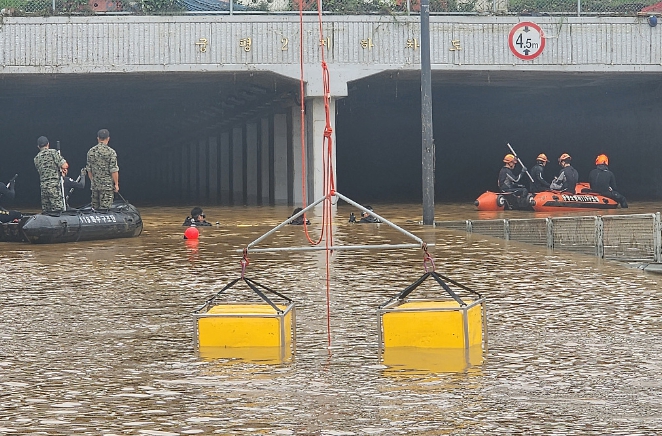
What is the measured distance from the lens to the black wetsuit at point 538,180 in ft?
108

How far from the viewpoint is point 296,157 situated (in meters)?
35.5

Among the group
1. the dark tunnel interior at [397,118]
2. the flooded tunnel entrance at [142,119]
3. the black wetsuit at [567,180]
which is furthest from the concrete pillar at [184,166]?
the black wetsuit at [567,180]

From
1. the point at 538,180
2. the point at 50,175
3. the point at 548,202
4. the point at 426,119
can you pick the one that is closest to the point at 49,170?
the point at 50,175

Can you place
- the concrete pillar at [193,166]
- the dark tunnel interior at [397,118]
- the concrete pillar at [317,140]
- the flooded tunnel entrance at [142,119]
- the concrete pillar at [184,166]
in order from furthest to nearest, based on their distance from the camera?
1. the concrete pillar at [184,166]
2. the concrete pillar at [193,166]
3. the dark tunnel interior at [397,118]
4. the flooded tunnel entrance at [142,119]
5. the concrete pillar at [317,140]

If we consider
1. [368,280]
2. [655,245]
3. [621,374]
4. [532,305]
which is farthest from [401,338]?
[655,245]

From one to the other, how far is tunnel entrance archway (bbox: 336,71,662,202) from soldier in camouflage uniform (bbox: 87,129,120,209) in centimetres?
1388

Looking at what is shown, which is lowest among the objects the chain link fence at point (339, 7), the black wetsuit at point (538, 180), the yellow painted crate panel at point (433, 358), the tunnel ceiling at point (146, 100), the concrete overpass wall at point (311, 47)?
the yellow painted crate panel at point (433, 358)

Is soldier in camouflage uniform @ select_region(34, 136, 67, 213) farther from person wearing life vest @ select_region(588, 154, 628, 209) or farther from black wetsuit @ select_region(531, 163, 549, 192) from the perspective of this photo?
person wearing life vest @ select_region(588, 154, 628, 209)

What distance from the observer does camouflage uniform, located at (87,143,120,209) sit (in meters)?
22.3

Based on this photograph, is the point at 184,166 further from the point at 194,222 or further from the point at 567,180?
the point at 194,222

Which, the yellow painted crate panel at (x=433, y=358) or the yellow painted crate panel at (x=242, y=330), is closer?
the yellow painted crate panel at (x=433, y=358)

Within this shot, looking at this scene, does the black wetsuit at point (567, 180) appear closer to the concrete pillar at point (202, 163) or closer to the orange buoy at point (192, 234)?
the orange buoy at point (192, 234)

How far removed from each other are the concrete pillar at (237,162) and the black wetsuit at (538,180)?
1770cm

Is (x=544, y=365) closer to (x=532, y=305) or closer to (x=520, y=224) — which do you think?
(x=532, y=305)
